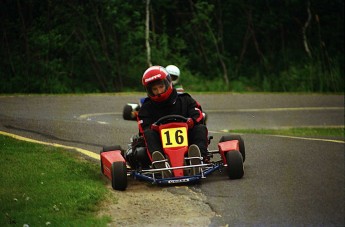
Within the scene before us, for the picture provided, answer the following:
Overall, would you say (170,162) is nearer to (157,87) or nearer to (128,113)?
(157,87)

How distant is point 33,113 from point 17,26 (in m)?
13.3

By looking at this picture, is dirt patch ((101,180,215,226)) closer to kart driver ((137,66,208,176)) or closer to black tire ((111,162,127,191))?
black tire ((111,162,127,191))

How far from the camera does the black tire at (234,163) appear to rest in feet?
36.9

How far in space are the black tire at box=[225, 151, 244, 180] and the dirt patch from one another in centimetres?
76

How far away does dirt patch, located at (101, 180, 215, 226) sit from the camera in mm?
9039

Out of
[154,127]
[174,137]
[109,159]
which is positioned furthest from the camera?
[154,127]

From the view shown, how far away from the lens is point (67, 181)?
1073 centimetres

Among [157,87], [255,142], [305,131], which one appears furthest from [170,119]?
[305,131]

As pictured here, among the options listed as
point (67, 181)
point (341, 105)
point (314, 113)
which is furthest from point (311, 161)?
point (341, 105)

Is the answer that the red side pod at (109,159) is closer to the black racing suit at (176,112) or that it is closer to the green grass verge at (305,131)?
the black racing suit at (176,112)

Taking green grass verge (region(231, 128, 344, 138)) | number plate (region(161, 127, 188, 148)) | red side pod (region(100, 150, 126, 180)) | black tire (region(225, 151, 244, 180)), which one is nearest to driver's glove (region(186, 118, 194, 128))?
number plate (region(161, 127, 188, 148))

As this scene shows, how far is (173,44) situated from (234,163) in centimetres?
2648

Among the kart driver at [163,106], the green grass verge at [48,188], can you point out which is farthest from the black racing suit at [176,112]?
the green grass verge at [48,188]

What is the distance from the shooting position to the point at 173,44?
37469 millimetres
